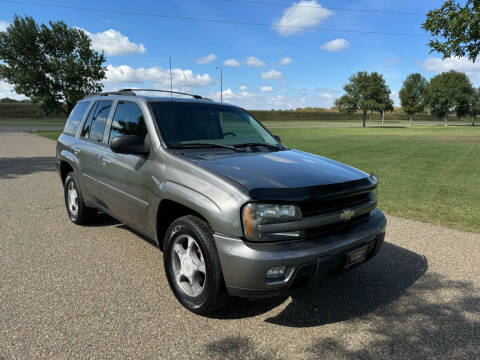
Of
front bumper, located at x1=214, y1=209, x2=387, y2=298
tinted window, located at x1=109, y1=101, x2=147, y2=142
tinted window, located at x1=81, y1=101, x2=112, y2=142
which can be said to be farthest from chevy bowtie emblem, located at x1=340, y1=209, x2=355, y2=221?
tinted window, located at x1=81, y1=101, x2=112, y2=142

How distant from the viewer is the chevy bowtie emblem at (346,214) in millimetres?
2752

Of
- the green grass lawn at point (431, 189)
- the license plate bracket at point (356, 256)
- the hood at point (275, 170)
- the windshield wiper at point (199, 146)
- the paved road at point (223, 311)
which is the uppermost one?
the windshield wiper at point (199, 146)

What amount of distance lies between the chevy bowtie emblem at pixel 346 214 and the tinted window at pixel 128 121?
Answer: 2013mm

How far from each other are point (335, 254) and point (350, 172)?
3.08 ft

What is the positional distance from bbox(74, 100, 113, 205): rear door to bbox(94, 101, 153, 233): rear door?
0.20 m

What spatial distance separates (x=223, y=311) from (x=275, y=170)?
4.14ft

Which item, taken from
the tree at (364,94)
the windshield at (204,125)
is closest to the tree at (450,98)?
the tree at (364,94)

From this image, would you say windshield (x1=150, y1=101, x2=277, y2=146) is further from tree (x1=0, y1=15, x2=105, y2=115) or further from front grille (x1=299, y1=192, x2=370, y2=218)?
tree (x1=0, y1=15, x2=105, y2=115)

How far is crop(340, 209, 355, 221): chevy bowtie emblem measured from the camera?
275 cm

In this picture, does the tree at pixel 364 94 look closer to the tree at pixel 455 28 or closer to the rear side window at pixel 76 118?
the tree at pixel 455 28

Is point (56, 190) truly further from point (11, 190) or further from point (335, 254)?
point (335, 254)

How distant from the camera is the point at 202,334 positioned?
262 centimetres

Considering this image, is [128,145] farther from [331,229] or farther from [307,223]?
[331,229]

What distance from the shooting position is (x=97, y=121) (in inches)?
175
